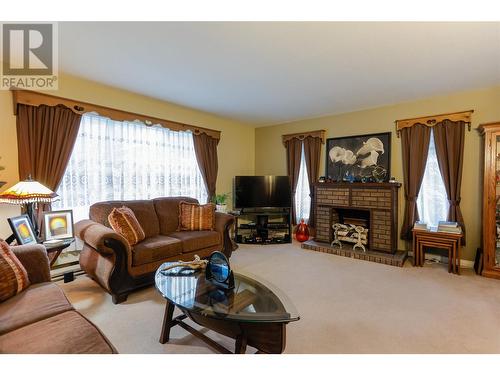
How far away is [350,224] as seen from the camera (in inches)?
165

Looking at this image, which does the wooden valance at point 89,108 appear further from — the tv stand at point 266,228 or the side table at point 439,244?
the side table at point 439,244

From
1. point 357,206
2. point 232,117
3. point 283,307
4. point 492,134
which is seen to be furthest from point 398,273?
point 232,117

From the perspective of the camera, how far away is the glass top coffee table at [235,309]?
1.42 m

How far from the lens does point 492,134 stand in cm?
291

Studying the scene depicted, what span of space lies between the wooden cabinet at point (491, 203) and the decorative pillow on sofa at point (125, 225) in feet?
13.8

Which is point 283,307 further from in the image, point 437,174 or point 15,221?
point 437,174

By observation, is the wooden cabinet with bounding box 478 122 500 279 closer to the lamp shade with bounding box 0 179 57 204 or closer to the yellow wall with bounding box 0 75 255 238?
the yellow wall with bounding box 0 75 255 238

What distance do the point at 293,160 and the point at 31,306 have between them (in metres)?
4.32

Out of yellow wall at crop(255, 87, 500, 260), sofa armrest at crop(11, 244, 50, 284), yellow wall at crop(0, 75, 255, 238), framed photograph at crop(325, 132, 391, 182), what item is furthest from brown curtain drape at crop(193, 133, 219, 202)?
sofa armrest at crop(11, 244, 50, 284)

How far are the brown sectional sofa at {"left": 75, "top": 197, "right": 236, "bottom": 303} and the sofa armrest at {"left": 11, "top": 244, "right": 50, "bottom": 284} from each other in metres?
0.50

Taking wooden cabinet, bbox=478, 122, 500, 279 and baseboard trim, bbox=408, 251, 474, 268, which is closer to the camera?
wooden cabinet, bbox=478, 122, 500, 279

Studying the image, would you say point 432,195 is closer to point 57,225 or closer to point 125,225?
point 125,225

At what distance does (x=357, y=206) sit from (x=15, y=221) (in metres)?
4.26

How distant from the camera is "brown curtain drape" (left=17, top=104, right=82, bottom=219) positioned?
2.62 meters
